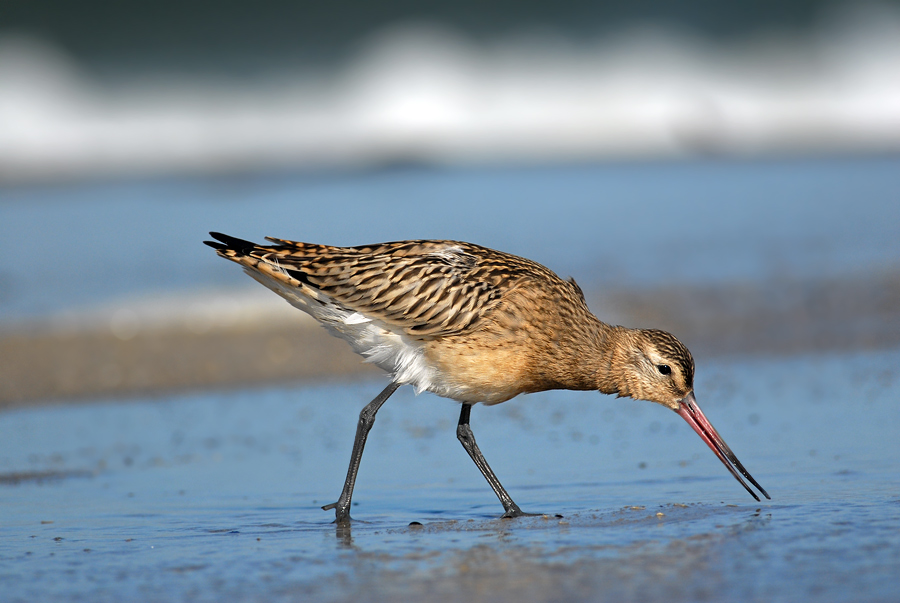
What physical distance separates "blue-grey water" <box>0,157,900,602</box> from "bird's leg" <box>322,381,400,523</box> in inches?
4.9

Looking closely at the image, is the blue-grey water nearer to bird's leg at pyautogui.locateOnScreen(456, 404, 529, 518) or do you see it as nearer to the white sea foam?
bird's leg at pyautogui.locateOnScreen(456, 404, 529, 518)

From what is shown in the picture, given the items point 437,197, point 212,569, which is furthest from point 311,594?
point 437,197

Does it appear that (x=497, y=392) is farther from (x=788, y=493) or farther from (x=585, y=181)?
(x=585, y=181)

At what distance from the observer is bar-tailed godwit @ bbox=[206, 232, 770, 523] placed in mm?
5453

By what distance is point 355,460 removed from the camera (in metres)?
5.48

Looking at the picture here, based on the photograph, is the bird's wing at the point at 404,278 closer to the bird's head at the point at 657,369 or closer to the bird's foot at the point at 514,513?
the bird's head at the point at 657,369

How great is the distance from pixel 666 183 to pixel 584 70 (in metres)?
7.72

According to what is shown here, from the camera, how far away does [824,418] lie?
6.52 m

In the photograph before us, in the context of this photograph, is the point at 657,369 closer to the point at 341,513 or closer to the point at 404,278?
the point at 404,278

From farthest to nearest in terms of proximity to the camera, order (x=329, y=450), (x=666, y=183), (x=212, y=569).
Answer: (x=666, y=183), (x=329, y=450), (x=212, y=569)

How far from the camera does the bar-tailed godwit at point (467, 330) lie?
5.45 metres

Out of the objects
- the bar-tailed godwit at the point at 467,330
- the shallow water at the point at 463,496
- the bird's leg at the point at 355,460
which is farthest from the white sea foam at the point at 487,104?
the bird's leg at the point at 355,460

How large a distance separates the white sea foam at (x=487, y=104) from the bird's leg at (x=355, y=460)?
15055 mm

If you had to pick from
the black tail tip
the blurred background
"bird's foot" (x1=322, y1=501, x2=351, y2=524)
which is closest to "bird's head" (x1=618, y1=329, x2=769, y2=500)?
"bird's foot" (x1=322, y1=501, x2=351, y2=524)
